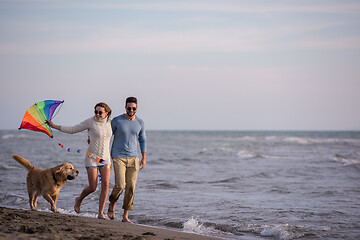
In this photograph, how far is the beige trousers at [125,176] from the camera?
6359mm

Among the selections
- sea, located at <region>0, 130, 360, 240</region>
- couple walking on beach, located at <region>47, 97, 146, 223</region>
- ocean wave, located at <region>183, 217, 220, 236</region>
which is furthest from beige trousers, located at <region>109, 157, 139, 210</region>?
ocean wave, located at <region>183, 217, 220, 236</region>

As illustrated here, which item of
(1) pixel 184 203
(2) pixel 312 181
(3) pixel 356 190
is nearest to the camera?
(1) pixel 184 203

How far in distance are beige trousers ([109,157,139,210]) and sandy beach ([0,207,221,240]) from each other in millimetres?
470

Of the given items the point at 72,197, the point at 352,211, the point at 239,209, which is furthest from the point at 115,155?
the point at 352,211

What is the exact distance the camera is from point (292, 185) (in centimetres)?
1196

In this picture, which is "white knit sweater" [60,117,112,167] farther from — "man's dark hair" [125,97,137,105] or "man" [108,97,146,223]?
"man's dark hair" [125,97,137,105]

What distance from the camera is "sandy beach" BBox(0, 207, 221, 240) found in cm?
479

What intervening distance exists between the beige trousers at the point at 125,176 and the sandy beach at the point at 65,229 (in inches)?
18.5

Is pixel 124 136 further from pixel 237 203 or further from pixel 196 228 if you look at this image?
pixel 237 203

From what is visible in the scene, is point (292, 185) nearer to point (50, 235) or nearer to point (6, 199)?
point (6, 199)

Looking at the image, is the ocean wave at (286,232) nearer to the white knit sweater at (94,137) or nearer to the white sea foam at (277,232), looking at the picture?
the white sea foam at (277,232)

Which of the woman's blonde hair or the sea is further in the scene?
the sea

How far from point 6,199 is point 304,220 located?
610 centimetres

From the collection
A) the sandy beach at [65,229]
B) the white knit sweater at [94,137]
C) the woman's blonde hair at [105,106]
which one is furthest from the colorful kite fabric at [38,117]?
the sandy beach at [65,229]
